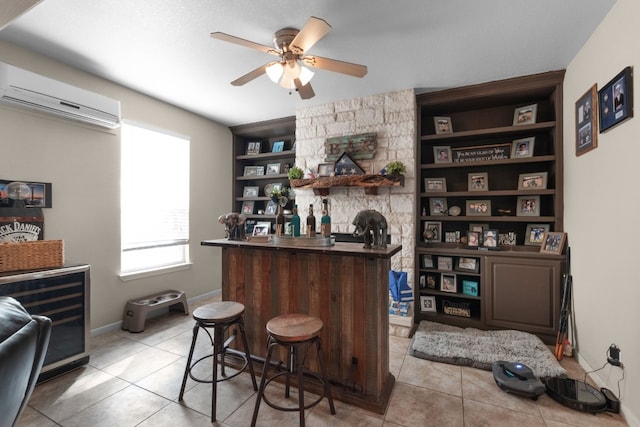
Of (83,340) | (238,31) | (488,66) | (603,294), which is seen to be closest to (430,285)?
(603,294)

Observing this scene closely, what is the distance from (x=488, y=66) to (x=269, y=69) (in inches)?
83.8

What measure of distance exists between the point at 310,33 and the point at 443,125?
2.35m

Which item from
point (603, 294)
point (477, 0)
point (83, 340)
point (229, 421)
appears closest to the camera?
point (229, 421)

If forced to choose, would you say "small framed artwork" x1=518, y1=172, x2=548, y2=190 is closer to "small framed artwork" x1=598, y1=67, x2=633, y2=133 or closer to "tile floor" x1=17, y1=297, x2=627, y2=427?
"small framed artwork" x1=598, y1=67, x2=633, y2=133

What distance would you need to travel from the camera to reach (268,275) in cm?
221

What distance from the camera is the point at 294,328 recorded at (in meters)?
1.64

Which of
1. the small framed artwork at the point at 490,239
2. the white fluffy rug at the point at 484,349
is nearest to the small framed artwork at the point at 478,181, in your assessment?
the small framed artwork at the point at 490,239

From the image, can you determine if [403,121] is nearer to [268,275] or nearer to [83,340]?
[268,275]

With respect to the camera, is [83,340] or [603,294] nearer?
[603,294]

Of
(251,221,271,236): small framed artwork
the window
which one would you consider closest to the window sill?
the window

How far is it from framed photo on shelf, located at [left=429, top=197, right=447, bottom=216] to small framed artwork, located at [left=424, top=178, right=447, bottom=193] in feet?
0.44

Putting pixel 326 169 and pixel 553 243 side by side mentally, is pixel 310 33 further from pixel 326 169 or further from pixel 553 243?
pixel 553 243

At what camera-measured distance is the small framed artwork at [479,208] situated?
3.34 m

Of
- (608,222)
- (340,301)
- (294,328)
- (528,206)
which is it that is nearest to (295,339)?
(294,328)
